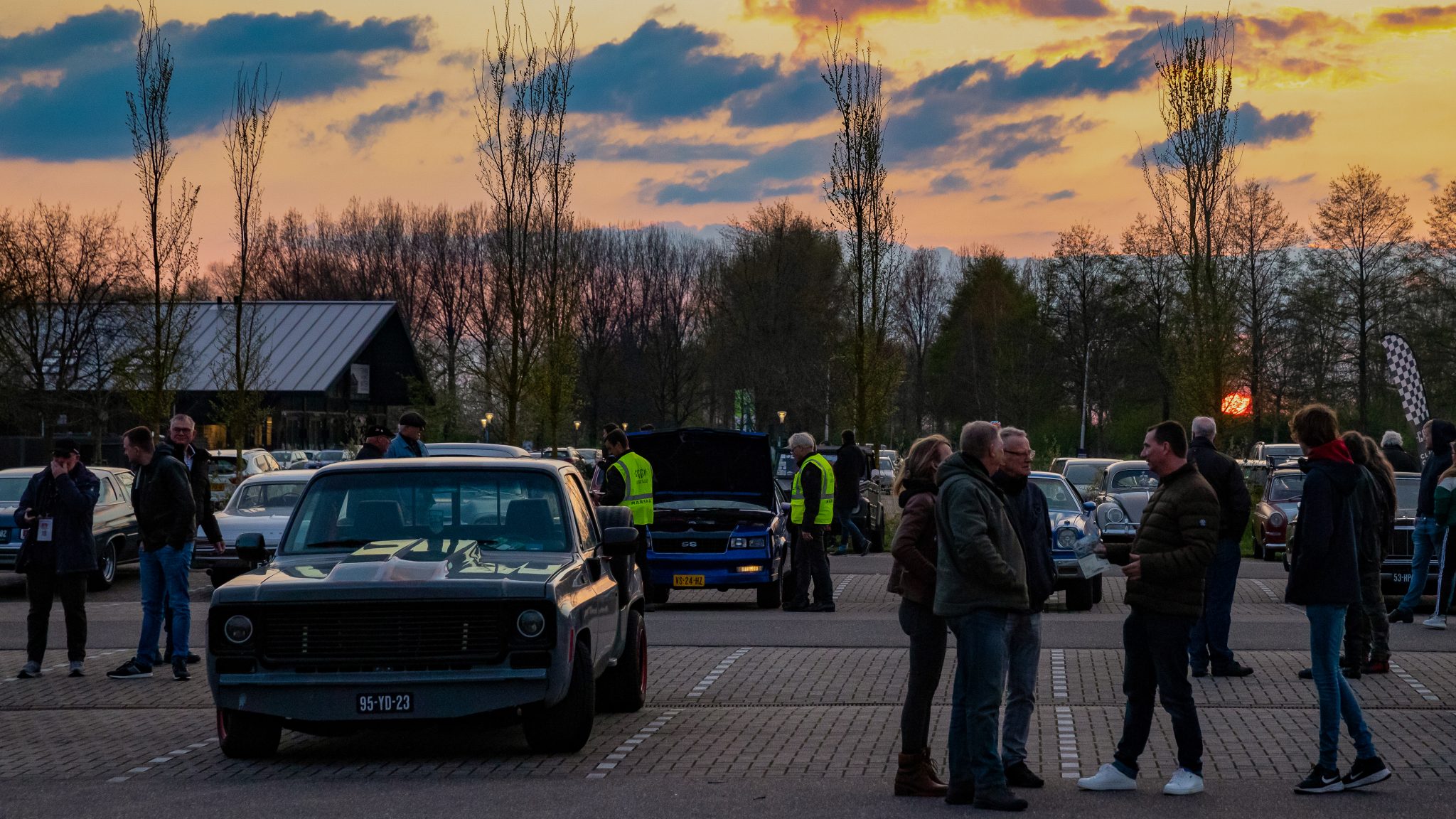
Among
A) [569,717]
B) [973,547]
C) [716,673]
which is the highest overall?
[973,547]

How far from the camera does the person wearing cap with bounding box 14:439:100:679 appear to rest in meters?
13.1

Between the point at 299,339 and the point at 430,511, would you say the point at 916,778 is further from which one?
the point at 299,339

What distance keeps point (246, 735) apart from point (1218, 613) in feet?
24.0

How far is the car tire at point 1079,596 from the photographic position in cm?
1844

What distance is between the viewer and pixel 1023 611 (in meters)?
7.84

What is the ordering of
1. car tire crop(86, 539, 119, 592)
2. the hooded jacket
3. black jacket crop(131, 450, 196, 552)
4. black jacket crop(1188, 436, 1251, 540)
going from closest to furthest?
1. the hooded jacket
2. black jacket crop(1188, 436, 1251, 540)
3. black jacket crop(131, 450, 196, 552)
4. car tire crop(86, 539, 119, 592)

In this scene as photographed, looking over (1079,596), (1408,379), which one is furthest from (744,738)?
(1408,379)

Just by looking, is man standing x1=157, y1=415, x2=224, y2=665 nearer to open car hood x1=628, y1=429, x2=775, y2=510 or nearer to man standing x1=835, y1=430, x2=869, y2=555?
open car hood x1=628, y1=429, x2=775, y2=510

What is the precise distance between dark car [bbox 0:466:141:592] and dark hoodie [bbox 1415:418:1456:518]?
15647 millimetres

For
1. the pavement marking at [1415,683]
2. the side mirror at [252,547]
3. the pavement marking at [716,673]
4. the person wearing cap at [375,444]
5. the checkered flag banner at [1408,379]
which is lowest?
the pavement marking at [716,673]

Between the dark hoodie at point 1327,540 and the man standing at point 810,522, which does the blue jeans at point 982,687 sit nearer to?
the dark hoodie at point 1327,540

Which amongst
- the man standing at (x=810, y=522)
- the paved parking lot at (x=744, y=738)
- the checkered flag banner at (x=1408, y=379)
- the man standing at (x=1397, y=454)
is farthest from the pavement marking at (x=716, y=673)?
the checkered flag banner at (x=1408, y=379)

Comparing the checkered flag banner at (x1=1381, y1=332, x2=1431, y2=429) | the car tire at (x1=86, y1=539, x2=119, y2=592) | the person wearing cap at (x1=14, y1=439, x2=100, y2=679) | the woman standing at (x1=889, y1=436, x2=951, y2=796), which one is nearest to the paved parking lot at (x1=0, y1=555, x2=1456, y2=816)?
the woman standing at (x1=889, y1=436, x2=951, y2=796)

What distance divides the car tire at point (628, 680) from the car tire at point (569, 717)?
1.57 metres
